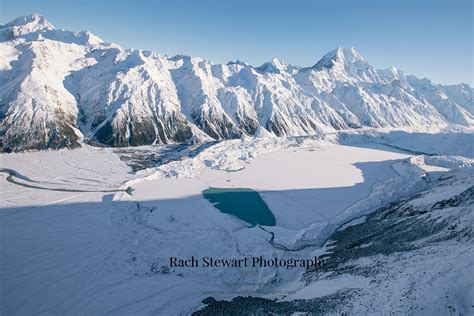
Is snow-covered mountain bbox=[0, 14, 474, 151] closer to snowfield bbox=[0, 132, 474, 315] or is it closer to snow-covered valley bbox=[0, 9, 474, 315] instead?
snow-covered valley bbox=[0, 9, 474, 315]

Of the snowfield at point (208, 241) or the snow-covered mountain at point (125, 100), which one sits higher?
the snow-covered mountain at point (125, 100)

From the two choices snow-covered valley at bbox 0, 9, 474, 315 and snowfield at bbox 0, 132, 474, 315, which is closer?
snowfield at bbox 0, 132, 474, 315

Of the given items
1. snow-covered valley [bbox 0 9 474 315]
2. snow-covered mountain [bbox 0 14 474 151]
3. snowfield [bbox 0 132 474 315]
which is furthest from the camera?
snow-covered mountain [bbox 0 14 474 151]

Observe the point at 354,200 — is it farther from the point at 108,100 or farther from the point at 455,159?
the point at 108,100

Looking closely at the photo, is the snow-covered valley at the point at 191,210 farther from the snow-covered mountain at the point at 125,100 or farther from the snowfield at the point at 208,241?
the snow-covered mountain at the point at 125,100

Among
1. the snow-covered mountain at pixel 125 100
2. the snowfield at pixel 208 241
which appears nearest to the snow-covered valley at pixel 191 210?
the snowfield at pixel 208 241

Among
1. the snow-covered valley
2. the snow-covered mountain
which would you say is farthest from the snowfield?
the snow-covered mountain

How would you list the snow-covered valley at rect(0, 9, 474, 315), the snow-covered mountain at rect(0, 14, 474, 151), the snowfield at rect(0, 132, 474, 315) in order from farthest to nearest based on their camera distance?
the snow-covered mountain at rect(0, 14, 474, 151)
the snow-covered valley at rect(0, 9, 474, 315)
the snowfield at rect(0, 132, 474, 315)

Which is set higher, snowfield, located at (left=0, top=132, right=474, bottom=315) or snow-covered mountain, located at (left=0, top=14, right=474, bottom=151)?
snow-covered mountain, located at (left=0, top=14, right=474, bottom=151)
